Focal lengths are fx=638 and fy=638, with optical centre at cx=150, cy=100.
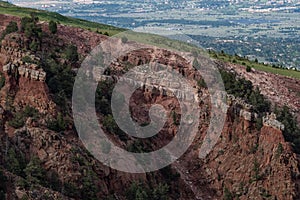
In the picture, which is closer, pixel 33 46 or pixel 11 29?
pixel 33 46

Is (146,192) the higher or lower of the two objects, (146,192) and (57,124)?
the lower

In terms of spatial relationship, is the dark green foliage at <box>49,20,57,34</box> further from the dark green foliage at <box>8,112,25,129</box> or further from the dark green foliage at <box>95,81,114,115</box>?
the dark green foliage at <box>8,112,25,129</box>

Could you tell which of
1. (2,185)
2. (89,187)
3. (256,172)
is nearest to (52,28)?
(89,187)

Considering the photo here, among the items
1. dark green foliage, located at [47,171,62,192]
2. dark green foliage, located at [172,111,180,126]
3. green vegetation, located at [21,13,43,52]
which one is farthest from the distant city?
dark green foliage, located at [47,171,62,192]

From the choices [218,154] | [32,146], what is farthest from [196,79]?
[32,146]

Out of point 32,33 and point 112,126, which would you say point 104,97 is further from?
point 32,33

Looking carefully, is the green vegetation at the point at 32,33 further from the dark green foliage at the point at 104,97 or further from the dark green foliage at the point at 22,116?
the dark green foliage at the point at 22,116
